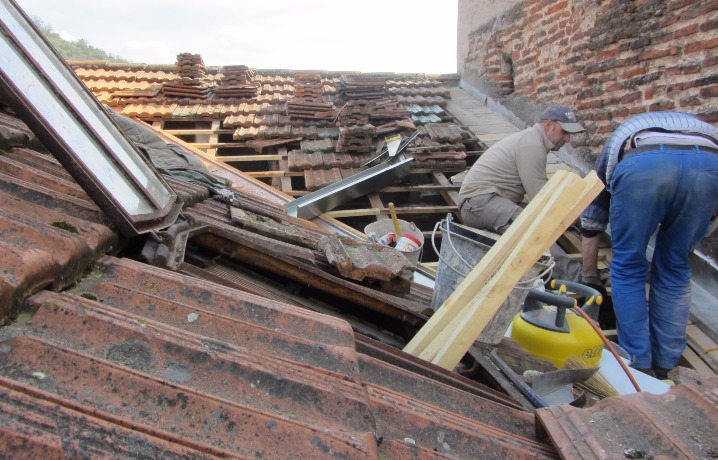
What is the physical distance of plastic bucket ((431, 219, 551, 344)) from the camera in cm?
219

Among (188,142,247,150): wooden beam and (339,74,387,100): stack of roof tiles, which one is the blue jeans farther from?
(339,74,387,100): stack of roof tiles

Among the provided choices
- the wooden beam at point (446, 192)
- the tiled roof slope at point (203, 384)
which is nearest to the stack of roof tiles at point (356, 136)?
the wooden beam at point (446, 192)

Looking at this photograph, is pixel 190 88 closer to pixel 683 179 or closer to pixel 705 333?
pixel 683 179

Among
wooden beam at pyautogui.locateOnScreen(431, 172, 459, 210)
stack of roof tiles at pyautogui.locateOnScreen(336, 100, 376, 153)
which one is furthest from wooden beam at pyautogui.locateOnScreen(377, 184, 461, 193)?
stack of roof tiles at pyautogui.locateOnScreen(336, 100, 376, 153)

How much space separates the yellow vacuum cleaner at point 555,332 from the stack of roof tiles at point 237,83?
6655 millimetres

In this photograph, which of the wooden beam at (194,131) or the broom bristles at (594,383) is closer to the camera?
the broom bristles at (594,383)

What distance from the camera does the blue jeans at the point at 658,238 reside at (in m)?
3.26

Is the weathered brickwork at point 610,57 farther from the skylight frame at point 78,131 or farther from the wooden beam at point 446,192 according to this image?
the skylight frame at point 78,131

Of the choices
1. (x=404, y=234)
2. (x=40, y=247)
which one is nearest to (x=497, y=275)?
(x=40, y=247)

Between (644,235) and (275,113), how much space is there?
5.52m

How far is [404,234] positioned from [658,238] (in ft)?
7.22

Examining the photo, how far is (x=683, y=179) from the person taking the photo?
325 centimetres

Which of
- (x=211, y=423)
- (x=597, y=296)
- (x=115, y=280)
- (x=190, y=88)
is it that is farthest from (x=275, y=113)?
(x=211, y=423)

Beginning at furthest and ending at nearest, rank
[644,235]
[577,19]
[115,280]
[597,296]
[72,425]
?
[577,19] < [644,235] < [597,296] < [115,280] < [72,425]
